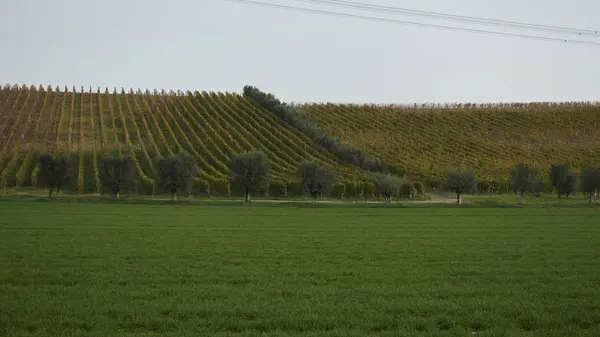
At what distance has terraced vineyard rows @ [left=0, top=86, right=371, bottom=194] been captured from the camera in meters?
85.6

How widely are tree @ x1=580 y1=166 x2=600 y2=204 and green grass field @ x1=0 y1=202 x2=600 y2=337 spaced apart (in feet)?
144

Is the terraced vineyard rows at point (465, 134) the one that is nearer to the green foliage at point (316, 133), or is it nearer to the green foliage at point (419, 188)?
the green foliage at point (316, 133)

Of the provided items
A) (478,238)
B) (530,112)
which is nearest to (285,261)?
(478,238)

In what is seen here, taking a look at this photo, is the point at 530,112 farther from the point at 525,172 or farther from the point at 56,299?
the point at 56,299

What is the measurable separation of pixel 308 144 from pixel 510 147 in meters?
44.2

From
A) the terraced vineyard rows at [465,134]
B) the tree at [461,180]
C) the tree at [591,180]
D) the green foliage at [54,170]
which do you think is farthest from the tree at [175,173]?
the tree at [591,180]

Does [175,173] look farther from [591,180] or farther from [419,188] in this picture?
[591,180]

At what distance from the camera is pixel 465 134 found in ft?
423

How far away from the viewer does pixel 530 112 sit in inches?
6014

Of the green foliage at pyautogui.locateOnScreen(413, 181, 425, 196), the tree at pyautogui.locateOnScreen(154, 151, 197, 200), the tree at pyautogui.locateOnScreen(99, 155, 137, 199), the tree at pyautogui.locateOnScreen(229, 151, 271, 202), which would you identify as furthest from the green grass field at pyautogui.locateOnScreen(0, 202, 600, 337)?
the green foliage at pyautogui.locateOnScreen(413, 181, 425, 196)

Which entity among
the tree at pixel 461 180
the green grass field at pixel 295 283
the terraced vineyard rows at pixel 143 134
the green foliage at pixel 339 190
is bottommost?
the green grass field at pixel 295 283

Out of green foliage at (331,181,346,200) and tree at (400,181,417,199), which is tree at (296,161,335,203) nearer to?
green foliage at (331,181,346,200)

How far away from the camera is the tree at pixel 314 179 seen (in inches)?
2840

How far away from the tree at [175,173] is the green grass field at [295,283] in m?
→ 38.1
